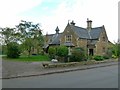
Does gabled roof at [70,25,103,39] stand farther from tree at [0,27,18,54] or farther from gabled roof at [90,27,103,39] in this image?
tree at [0,27,18,54]

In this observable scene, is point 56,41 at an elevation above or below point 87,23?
below

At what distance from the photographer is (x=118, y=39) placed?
5603cm

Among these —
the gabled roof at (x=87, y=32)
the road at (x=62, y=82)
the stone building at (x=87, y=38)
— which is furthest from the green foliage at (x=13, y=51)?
the road at (x=62, y=82)

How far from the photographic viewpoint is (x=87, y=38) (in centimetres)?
4878

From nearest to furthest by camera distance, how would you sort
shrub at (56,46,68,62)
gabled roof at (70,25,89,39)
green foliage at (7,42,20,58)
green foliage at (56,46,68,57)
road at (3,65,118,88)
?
road at (3,65,118,88) < shrub at (56,46,68,62) < green foliage at (56,46,68,57) < green foliage at (7,42,20,58) < gabled roof at (70,25,89,39)

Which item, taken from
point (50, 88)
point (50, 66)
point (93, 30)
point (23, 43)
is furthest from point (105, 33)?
point (50, 88)

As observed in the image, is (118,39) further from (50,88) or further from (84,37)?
(50,88)

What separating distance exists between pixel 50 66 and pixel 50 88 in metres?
12.2

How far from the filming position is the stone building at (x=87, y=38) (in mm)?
47344

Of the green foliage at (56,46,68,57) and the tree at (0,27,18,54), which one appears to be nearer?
the green foliage at (56,46,68,57)

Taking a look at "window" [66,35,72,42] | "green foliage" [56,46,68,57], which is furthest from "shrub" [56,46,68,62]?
"window" [66,35,72,42]

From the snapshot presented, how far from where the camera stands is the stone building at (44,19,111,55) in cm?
4734

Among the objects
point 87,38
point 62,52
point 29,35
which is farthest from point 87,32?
point 62,52

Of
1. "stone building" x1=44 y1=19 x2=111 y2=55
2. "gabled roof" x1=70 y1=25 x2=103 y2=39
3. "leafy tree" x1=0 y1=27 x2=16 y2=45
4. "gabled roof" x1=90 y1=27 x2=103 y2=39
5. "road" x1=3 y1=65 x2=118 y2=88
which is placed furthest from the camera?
"leafy tree" x1=0 y1=27 x2=16 y2=45
